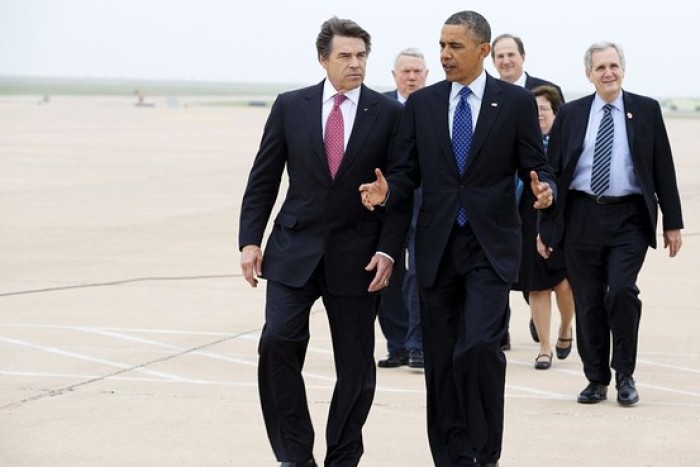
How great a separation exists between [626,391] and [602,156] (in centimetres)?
127

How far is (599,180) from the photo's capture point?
28.8 feet

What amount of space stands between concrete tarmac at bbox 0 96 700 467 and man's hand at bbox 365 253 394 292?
35.0 inches

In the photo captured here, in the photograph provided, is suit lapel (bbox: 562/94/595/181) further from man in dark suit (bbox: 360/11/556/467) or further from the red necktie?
the red necktie

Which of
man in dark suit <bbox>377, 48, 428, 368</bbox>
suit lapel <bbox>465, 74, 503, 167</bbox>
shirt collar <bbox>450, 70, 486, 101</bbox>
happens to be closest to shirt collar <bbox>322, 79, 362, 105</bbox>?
shirt collar <bbox>450, 70, 486, 101</bbox>

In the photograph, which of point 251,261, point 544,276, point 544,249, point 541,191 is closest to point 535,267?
point 544,276

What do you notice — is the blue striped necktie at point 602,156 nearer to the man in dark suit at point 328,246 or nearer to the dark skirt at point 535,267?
the dark skirt at point 535,267

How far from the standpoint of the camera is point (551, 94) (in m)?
10.1

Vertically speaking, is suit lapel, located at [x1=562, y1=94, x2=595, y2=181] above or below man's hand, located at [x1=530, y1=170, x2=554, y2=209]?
above

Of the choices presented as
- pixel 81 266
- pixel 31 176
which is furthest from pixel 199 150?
pixel 81 266

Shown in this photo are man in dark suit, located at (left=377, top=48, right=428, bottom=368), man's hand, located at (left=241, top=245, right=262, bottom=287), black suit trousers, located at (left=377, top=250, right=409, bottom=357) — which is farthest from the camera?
black suit trousers, located at (left=377, top=250, right=409, bottom=357)

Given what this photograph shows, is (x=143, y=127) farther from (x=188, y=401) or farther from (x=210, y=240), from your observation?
(x=188, y=401)

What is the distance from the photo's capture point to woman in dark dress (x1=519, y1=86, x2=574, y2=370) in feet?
33.1

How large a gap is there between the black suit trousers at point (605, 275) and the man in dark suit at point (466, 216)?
6.11 feet

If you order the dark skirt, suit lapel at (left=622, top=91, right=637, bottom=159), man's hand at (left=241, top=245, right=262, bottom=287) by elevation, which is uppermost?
suit lapel at (left=622, top=91, right=637, bottom=159)
